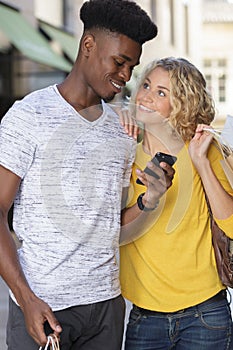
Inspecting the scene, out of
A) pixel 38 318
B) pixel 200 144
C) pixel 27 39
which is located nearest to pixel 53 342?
pixel 38 318

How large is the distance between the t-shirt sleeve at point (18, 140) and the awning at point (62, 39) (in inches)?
462

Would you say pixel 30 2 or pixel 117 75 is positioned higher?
pixel 117 75

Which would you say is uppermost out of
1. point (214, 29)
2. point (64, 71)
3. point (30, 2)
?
point (30, 2)

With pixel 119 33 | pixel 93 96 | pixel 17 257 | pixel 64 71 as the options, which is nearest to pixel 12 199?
Answer: pixel 17 257

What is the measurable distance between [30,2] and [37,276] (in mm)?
11755

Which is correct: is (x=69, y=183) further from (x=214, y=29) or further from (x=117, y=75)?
(x=214, y=29)

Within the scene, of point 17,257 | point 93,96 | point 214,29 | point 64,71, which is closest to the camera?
point 17,257

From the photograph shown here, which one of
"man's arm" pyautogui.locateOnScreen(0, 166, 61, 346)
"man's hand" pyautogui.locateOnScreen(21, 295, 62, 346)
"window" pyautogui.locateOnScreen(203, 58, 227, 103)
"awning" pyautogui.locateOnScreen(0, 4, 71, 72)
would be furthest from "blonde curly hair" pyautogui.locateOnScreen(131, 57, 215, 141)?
"window" pyautogui.locateOnScreen(203, 58, 227, 103)

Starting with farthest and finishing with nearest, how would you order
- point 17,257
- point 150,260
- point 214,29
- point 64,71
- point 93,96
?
point 214,29 → point 64,71 → point 150,260 → point 93,96 → point 17,257

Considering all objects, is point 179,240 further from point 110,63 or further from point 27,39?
point 27,39

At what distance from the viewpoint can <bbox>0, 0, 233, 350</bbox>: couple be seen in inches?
102

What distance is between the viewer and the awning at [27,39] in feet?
→ 39.1

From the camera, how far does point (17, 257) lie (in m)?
2.55

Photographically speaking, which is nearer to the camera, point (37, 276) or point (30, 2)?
point (37, 276)
